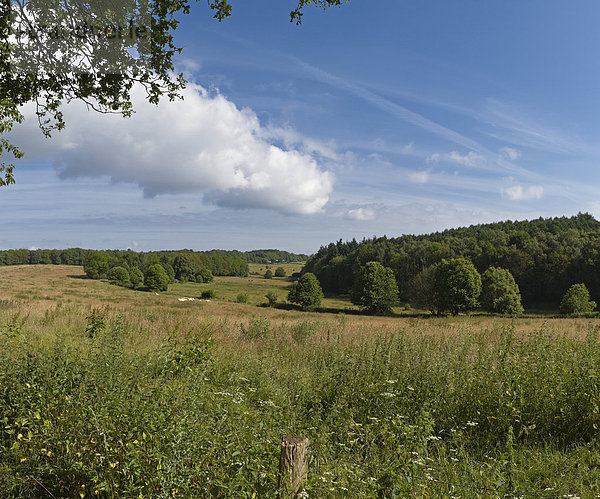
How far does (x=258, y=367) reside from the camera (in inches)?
273

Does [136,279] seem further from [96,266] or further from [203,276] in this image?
[203,276]

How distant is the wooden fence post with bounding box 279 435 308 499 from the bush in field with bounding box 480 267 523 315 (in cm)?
5090

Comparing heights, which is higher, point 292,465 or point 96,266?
point 292,465

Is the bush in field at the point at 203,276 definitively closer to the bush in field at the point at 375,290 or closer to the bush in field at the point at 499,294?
the bush in field at the point at 375,290

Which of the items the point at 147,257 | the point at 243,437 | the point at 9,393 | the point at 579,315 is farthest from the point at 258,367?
the point at 147,257

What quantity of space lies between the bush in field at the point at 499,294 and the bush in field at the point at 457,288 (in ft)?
5.28

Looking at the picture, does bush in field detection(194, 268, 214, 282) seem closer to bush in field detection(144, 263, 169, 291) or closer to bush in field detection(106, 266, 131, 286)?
bush in field detection(106, 266, 131, 286)

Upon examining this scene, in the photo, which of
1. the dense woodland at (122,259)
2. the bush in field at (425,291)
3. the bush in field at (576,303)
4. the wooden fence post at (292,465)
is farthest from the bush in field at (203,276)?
the wooden fence post at (292,465)

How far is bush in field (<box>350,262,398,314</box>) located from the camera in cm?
5222

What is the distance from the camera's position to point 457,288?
157ft

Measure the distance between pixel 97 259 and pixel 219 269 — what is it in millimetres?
55156

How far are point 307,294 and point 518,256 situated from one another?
4325cm

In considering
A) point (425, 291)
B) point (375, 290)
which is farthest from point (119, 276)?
point (425, 291)

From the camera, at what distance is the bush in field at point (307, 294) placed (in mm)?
54312
